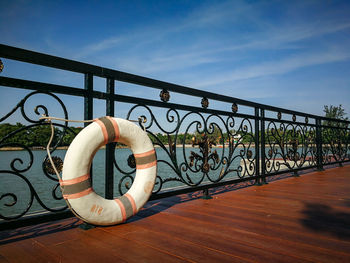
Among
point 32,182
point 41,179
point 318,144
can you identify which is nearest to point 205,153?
point 318,144

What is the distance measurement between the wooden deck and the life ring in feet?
0.38

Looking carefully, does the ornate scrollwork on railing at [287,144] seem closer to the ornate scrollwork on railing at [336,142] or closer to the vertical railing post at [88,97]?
the ornate scrollwork on railing at [336,142]

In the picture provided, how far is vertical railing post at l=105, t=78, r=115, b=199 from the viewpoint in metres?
→ 1.57

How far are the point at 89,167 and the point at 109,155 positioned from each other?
30cm

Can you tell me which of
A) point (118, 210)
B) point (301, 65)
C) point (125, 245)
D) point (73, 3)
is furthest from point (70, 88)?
point (301, 65)

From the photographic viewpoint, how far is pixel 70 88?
1419 mm

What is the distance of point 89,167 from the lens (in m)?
1.28

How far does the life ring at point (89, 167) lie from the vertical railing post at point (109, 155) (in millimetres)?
155

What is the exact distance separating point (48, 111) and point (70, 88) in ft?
0.61

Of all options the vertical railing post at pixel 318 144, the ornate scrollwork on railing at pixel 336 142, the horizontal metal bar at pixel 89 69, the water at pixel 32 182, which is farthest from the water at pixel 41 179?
the ornate scrollwork on railing at pixel 336 142

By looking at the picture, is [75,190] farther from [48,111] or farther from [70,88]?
[70,88]

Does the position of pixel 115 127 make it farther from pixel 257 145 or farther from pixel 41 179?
pixel 41 179

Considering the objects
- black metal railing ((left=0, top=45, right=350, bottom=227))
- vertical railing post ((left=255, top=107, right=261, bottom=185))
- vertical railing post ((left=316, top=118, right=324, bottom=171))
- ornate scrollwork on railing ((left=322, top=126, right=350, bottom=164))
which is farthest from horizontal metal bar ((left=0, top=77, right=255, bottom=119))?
ornate scrollwork on railing ((left=322, top=126, right=350, bottom=164))

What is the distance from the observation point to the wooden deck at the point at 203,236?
1.01 meters
